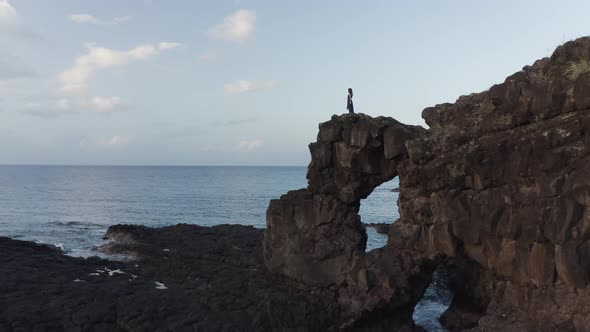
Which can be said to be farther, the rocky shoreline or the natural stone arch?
the natural stone arch

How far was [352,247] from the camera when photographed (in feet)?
92.4

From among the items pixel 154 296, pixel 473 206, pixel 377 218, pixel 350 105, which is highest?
pixel 350 105

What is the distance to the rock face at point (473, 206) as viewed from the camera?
69.3ft

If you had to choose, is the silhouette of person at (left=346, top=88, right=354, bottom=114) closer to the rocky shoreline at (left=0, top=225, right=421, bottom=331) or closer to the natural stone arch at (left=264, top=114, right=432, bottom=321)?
the natural stone arch at (left=264, top=114, right=432, bottom=321)

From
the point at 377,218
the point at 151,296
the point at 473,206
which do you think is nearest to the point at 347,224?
the point at 473,206

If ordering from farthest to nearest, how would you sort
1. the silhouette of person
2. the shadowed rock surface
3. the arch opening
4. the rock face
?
the arch opening
the silhouette of person
the shadowed rock surface
the rock face

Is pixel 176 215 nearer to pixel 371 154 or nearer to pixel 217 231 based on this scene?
pixel 217 231

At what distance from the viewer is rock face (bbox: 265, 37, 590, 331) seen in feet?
69.3

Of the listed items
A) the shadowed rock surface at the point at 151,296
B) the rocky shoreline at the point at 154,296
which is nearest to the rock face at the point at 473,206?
the rocky shoreline at the point at 154,296

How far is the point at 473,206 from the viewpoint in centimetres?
2422

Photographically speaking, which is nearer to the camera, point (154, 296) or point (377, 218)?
point (154, 296)

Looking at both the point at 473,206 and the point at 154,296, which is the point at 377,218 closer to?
the point at 473,206

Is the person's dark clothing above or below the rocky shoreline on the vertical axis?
above

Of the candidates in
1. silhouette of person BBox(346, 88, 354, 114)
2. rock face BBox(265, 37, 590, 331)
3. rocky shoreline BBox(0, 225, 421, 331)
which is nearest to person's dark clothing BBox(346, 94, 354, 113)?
silhouette of person BBox(346, 88, 354, 114)
